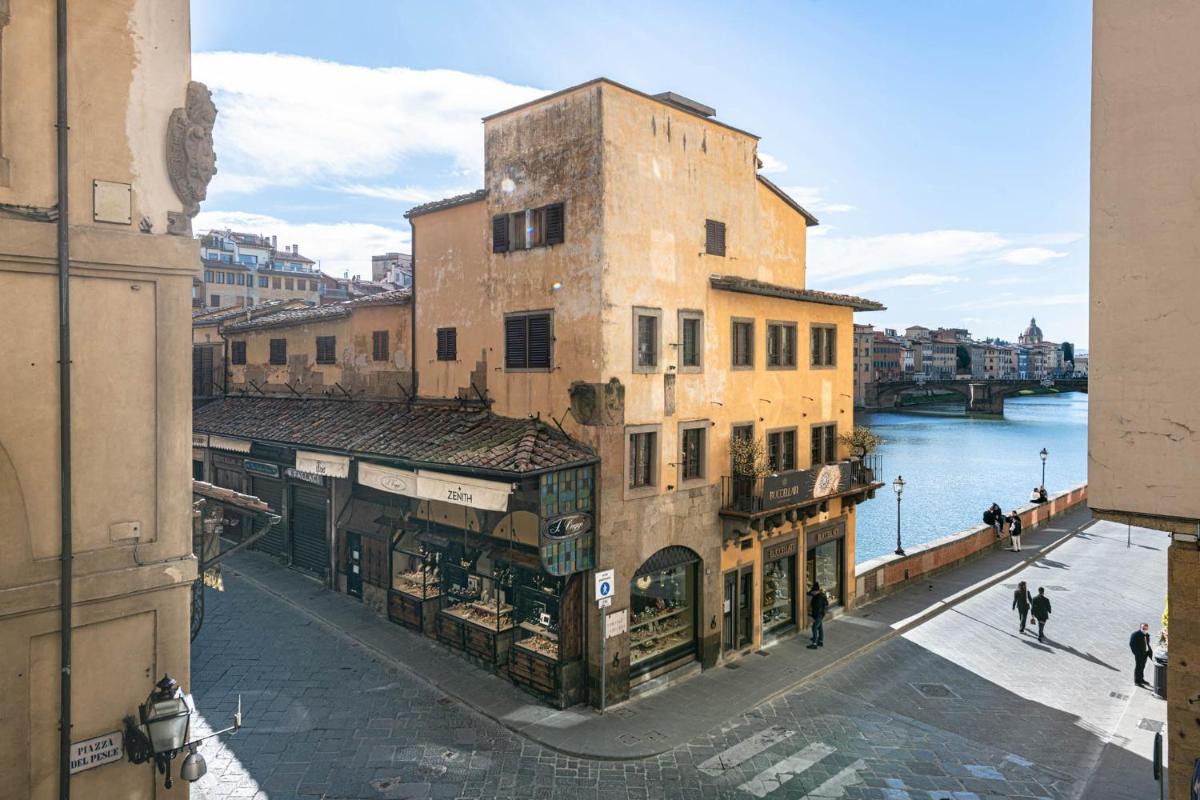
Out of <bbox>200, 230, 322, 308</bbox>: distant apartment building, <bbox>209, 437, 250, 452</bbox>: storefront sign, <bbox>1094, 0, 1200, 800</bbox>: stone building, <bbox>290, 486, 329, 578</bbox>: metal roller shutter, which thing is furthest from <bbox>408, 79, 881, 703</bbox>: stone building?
<bbox>200, 230, 322, 308</bbox>: distant apartment building

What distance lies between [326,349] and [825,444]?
15570 mm

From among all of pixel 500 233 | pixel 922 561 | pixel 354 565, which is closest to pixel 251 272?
pixel 354 565

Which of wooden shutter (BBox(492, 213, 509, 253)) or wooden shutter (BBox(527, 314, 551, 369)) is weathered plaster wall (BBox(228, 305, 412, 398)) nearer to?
wooden shutter (BBox(492, 213, 509, 253))

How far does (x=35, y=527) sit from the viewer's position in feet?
20.4

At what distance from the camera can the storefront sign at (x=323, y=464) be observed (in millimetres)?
17837

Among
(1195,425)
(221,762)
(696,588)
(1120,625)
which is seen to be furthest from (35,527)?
(1120,625)

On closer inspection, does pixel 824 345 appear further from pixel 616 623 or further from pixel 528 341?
pixel 616 623

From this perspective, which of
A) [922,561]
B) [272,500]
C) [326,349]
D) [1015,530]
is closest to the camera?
[326,349]

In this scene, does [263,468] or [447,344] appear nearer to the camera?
[447,344]

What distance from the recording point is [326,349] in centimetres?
2270

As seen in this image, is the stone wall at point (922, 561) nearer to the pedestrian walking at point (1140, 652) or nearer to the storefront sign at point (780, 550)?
the storefront sign at point (780, 550)

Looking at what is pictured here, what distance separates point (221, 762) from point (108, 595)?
689cm

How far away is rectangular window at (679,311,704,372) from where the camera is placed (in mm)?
16094

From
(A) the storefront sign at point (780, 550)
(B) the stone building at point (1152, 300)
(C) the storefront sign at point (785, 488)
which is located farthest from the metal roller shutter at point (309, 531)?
(B) the stone building at point (1152, 300)
